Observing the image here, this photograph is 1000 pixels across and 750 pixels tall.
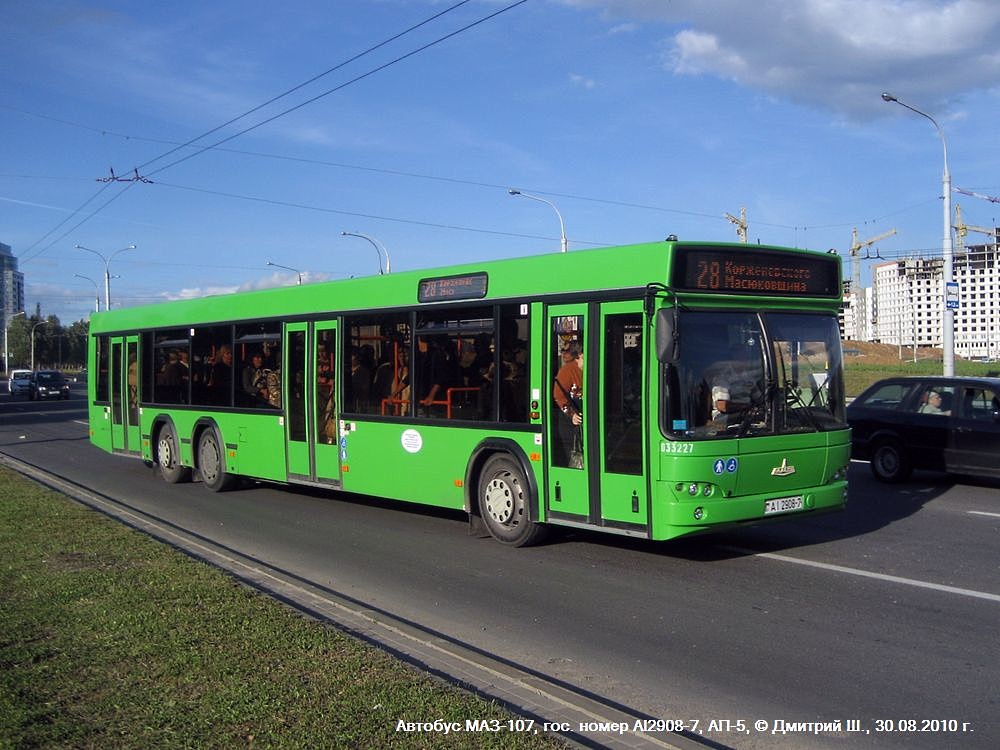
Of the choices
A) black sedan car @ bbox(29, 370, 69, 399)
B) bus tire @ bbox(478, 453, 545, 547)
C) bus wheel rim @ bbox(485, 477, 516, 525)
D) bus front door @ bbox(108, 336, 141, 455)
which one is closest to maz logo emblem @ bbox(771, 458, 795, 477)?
bus tire @ bbox(478, 453, 545, 547)

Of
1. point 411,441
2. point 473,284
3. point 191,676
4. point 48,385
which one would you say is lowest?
point 191,676

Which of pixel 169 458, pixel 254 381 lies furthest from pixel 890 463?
pixel 169 458

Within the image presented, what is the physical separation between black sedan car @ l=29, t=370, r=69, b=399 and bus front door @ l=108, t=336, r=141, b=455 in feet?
139

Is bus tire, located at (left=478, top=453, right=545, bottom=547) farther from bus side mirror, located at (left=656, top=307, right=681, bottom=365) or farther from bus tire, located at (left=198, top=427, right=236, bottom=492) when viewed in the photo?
bus tire, located at (left=198, top=427, right=236, bottom=492)

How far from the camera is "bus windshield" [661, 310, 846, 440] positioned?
340 inches

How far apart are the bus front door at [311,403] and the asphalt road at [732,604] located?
69cm

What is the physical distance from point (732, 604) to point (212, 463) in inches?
411

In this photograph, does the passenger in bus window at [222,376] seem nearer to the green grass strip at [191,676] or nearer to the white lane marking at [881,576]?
the green grass strip at [191,676]

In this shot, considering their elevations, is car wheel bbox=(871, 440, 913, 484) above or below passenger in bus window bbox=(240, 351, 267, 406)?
below

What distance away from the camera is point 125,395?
732 inches

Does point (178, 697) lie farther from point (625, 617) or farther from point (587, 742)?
point (625, 617)

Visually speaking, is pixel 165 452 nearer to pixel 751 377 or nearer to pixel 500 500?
pixel 500 500

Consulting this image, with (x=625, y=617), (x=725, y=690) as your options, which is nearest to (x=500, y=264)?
(x=625, y=617)

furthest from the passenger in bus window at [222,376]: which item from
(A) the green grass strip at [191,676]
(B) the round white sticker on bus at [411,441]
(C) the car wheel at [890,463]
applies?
(C) the car wheel at [890,463]
